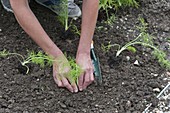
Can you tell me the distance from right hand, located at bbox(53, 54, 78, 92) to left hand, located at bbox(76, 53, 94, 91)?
4 cm

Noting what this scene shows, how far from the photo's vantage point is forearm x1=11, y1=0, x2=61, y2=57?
88.4 inches

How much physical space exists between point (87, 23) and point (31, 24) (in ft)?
0.96

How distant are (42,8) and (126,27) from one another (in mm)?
523

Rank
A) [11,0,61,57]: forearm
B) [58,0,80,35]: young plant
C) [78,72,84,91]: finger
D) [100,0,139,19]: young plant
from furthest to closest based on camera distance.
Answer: [100,0,139,19]: young plant
[58,0,80,35]: young plant
[78,72,84,91]: finger
[11,0,61,57]: forearm

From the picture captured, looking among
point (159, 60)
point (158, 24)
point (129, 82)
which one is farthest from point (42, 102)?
point (158, 24)

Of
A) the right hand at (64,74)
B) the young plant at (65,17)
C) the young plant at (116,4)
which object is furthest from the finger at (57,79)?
the young plant at (116,4)

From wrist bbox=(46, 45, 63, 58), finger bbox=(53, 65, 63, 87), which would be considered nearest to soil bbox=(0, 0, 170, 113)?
finger bbox=(53, 65, 63, 87)

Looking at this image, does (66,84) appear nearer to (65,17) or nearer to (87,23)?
(87,23)

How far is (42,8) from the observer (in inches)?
114

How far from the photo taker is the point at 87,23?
240 cm

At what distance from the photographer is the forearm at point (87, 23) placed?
7.80 ft

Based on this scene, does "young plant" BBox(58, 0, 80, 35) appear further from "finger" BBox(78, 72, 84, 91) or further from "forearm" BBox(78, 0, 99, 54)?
"finger" BBox(78, 72, 84, 91)

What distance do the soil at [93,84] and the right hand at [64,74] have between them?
1.3 inches

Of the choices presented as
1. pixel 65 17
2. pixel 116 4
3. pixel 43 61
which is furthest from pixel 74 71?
pixel 116 4
